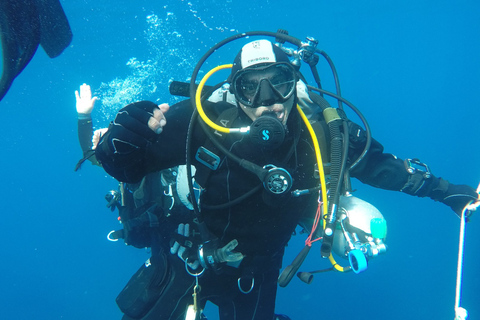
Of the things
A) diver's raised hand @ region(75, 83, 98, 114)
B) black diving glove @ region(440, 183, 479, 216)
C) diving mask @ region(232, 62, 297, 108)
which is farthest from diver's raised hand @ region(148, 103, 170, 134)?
diver's raised hand @ region(75, 83, 98, 114)

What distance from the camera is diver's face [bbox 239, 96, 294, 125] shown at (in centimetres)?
252

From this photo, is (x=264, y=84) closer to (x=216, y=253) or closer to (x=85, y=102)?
(x=216, y=253)

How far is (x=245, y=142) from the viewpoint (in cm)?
268

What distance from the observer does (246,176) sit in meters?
2.73

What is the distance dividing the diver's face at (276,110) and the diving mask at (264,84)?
4 cm

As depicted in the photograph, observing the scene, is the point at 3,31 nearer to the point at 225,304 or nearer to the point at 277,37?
the point at 277,37

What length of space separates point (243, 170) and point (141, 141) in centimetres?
104

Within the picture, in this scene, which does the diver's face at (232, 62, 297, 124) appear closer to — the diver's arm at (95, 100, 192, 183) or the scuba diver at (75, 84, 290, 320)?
the diver's arm at (95, 100, 192, 183)

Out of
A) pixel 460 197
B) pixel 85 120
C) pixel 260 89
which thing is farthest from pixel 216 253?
pixel 85 120

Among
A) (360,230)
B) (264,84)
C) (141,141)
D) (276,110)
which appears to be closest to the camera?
(141,141)

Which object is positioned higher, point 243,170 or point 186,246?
point 243,170

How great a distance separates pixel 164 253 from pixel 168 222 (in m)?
0.41

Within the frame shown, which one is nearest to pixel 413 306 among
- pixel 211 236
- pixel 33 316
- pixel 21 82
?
pixel 211 236

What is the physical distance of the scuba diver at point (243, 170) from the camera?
2312mm
